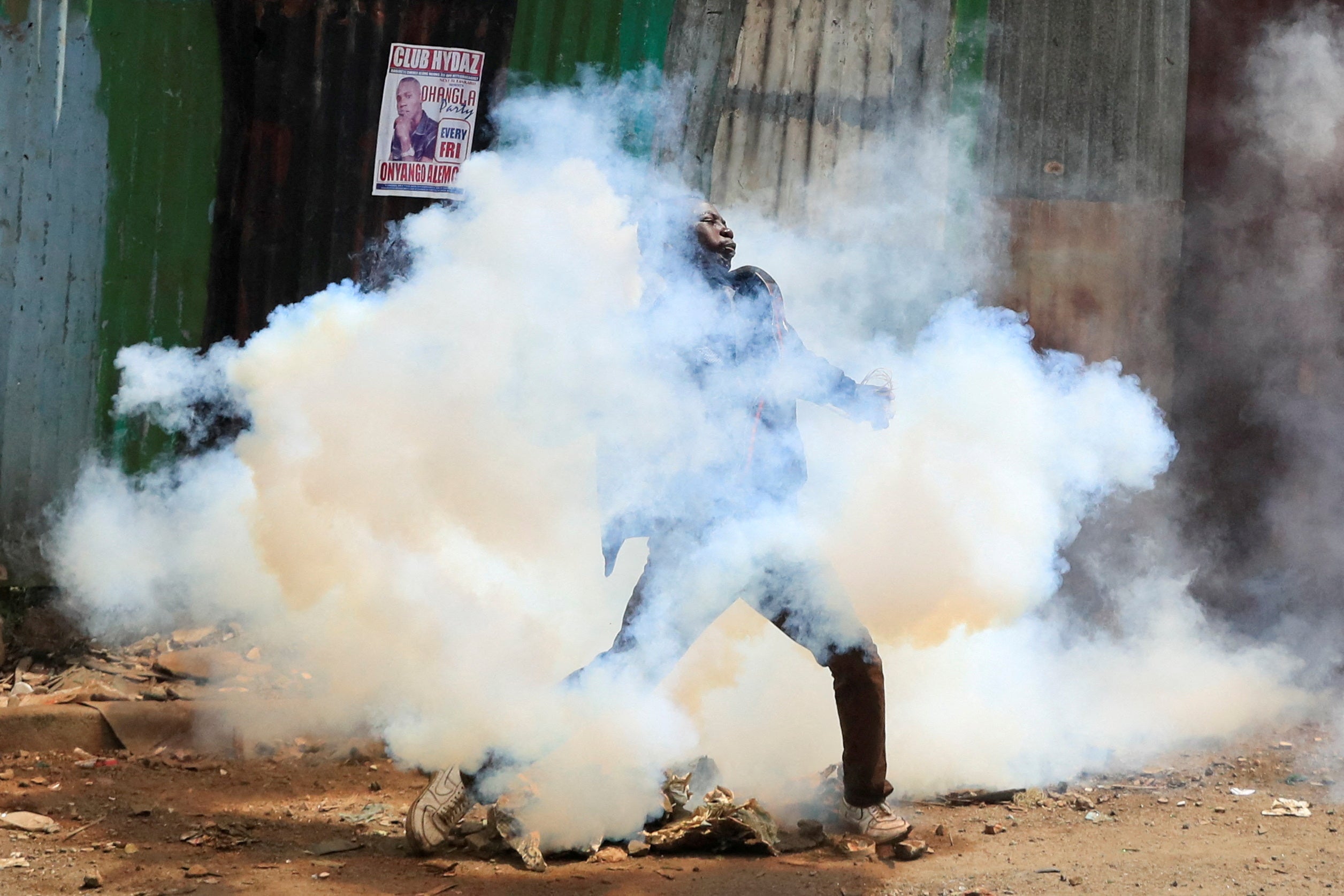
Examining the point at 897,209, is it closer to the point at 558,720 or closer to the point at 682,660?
the point at 682,660

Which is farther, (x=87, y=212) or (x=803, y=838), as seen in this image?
(x=87, y=212)

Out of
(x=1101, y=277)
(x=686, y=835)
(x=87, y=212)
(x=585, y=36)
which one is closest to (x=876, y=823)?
(x=686, y=835)

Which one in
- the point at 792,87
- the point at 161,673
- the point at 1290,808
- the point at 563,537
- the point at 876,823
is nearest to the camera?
the point at 876,823

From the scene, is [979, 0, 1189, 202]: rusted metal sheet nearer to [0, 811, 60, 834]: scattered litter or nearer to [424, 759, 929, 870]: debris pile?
[424, 759, 929, 870]: debris pile

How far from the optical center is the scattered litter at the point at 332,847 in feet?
12.8

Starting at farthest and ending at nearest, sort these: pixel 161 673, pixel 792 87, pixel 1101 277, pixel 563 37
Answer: pixel 1101 277 → pixel 792 87 → pixel 563 37 → pixel 161 673

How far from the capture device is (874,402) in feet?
13.4

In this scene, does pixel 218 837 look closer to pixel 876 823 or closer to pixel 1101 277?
pixel 876 823

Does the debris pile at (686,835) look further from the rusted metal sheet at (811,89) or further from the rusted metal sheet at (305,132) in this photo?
the rusted metal sheet at (811,89)

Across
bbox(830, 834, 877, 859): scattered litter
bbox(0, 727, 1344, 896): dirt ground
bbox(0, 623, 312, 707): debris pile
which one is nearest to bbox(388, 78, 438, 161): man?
bbox(0, 623, 312, 707): debris pile

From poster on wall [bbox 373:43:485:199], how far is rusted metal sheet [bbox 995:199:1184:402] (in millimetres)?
2777

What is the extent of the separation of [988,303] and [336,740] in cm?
384

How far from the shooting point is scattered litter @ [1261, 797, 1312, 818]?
4.27 m

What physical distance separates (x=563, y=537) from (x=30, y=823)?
2.01 metres
